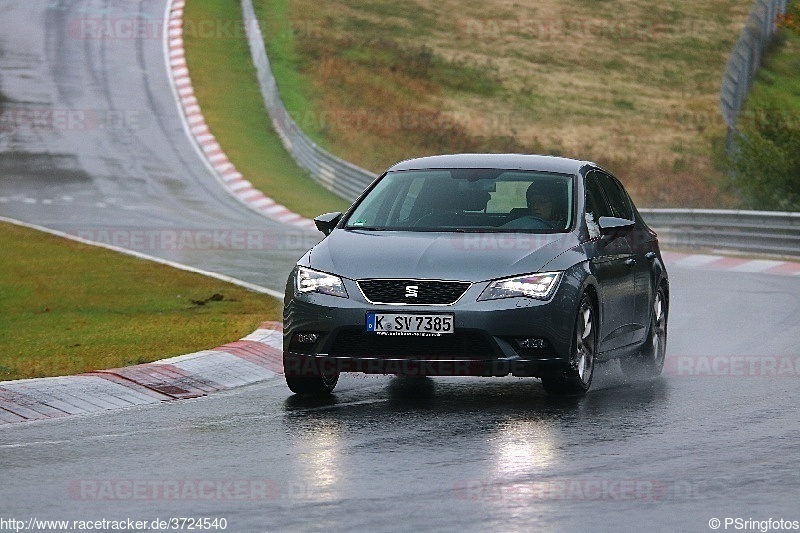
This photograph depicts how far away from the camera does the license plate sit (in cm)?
1079

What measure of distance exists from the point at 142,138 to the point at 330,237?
31.0 metres

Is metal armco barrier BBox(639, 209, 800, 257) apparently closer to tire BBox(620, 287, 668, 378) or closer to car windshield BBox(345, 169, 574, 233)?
tire BBox(620, 287, 668, 378)

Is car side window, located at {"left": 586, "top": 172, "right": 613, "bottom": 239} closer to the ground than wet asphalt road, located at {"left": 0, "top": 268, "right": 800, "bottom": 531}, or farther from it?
farther from it

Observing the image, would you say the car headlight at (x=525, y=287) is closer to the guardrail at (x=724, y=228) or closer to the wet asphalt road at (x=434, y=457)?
the wet asphalt road at (x=434, y=457)

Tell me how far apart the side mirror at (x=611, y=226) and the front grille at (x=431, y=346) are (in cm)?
166

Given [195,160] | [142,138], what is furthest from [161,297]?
[142,138]

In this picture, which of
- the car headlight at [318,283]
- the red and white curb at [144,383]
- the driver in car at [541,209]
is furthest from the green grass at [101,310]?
the driver in car at [541,209]

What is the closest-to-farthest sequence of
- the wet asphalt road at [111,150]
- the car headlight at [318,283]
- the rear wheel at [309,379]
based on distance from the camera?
1. the car headlight at [318,283]
2. the rear wheel at [309,379]
3. the wet asphalt road at [111,150]

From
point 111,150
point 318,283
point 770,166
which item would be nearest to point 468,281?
point 318,283

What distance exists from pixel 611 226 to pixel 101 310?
7.04 meters

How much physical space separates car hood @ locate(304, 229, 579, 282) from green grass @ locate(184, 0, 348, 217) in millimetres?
21586

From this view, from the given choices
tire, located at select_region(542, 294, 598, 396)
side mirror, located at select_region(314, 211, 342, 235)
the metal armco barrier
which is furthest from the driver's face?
the metal armco barrier

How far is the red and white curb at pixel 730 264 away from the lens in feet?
81.8

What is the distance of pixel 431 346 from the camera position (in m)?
10.9
